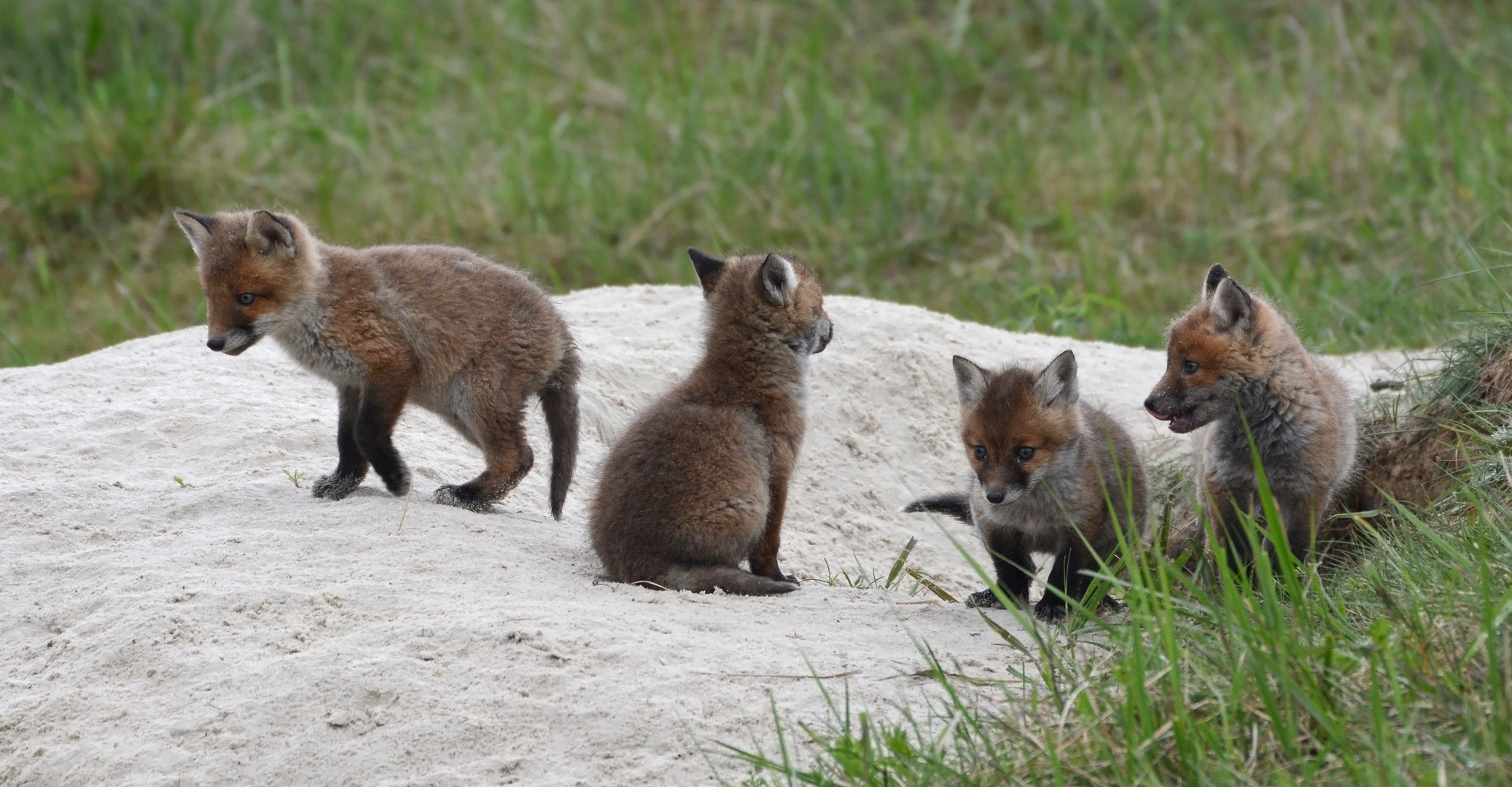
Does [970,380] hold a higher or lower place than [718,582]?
higher

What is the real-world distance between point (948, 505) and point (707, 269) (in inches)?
53.3

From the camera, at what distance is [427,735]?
3682 millimetres

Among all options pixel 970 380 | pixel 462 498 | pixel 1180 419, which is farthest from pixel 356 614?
pixel 1180 419

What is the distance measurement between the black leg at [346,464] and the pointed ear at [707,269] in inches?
56.3

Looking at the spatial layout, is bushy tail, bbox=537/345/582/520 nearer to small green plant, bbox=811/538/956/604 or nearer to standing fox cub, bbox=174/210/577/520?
standing fox cub, bbox=174/210/577/520

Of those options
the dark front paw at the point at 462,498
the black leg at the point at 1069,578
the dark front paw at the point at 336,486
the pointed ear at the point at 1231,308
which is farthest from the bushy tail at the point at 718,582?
the pointed ear at the point at 1231,308

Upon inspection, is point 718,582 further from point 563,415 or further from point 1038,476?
point 563,415

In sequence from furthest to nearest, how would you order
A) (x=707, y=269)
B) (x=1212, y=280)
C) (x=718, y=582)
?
(x=707, y=269) < (x=1212, y=280) < (x=718, y=582)

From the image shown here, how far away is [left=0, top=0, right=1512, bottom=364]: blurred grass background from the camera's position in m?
10.6

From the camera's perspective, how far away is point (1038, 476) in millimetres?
4883

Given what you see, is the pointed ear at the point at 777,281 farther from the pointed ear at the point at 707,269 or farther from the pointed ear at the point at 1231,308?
the pointed ear at the point at 1231,308

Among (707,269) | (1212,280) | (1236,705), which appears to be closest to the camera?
(1236,705)

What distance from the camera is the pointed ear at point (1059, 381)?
4961mm

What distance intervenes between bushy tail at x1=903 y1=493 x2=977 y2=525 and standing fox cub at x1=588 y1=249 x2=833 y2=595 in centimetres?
63
